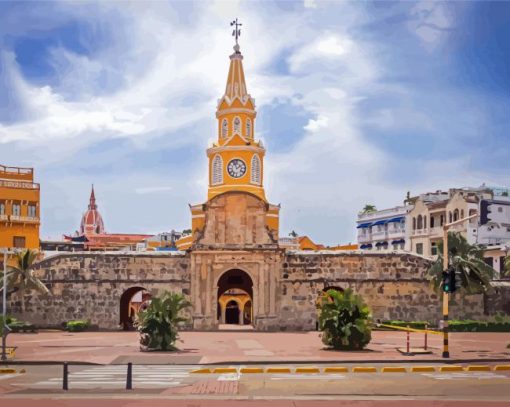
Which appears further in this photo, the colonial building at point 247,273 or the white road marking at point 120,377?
the colonial building at point 247,273

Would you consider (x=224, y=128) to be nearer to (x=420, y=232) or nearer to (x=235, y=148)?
(x=235, y=148)

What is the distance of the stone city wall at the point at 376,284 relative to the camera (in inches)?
1877

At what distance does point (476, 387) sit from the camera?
2025 centimetres

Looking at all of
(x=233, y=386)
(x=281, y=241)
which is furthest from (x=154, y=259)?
(x=281, y=241)

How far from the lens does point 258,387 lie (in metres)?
20.3

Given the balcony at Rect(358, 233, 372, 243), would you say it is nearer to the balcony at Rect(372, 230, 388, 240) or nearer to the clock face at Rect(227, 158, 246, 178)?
the balcony at Rect(372, 230, 388, 240)

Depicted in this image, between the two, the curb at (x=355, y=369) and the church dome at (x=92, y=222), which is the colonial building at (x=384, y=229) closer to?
the curb at (x=355, y=369)

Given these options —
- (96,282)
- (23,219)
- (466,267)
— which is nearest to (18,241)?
(23,219)

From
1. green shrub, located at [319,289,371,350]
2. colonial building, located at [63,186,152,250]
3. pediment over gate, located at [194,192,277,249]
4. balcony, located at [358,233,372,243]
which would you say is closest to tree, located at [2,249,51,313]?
pediment over gate, located at [194,192,277,249]

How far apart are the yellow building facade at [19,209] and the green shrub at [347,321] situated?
40149 millimetres

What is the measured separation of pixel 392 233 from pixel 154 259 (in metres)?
34.6

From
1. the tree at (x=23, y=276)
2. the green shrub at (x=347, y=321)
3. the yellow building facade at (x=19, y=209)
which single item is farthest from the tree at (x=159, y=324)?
the yellow building facade at (x=19, y=209)

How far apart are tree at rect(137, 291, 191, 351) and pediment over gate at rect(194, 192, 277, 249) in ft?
52.7

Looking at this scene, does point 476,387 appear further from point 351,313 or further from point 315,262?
point 315,262
